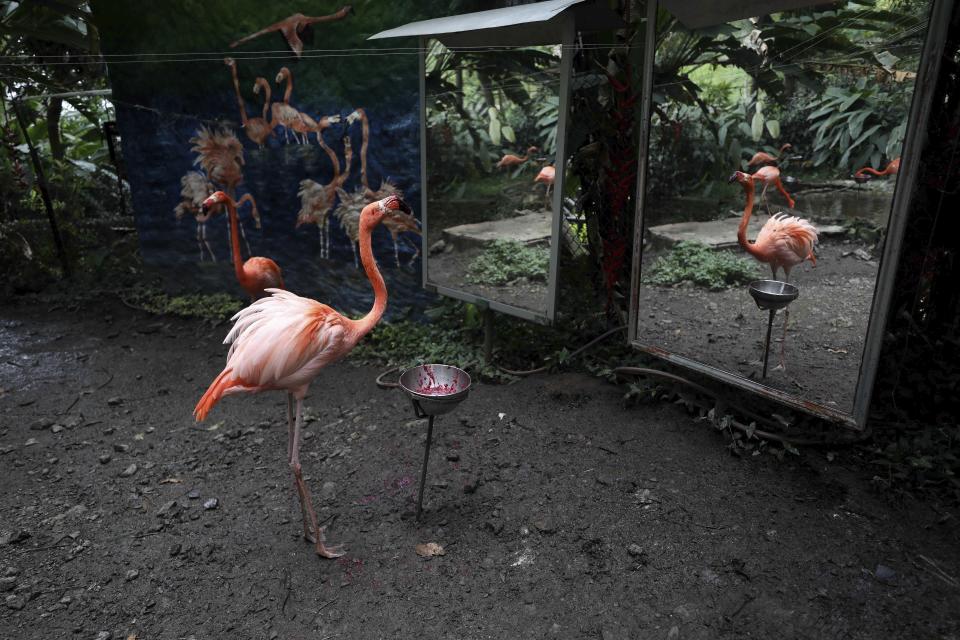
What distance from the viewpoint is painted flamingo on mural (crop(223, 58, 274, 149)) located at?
5.45m

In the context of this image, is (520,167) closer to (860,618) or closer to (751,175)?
(751,175)

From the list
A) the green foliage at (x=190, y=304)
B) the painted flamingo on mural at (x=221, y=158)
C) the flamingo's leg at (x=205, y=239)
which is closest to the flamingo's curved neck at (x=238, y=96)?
the painted flamingo on mural at (x=221, y=158)

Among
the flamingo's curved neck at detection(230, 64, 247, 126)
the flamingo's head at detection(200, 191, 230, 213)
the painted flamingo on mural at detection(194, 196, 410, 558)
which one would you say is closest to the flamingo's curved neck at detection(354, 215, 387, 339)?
the painted flamingo on mural at detection(194, 196, 410, 558)

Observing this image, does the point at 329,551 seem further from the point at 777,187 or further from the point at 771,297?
the point at 777,187

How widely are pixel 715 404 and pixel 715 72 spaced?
1.75 m

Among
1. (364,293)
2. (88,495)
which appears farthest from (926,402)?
(88,495)

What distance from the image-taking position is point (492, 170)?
13.3 ft

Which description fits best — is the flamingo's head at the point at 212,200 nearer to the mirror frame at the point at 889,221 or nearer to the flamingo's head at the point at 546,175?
the flamingo's head at the point at 546,175

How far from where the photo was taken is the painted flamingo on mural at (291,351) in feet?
8.56

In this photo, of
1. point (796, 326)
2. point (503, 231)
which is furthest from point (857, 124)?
point (503, 231)

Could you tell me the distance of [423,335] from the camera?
16.2ft

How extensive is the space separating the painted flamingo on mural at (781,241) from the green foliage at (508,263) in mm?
1232

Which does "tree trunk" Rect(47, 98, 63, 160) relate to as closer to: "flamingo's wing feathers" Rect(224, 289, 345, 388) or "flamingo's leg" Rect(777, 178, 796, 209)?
"flamingo's wing feathers" Rect(224, 289, 345, 388)

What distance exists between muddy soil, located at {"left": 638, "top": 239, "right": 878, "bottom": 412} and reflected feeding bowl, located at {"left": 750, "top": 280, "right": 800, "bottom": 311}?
0.03m
